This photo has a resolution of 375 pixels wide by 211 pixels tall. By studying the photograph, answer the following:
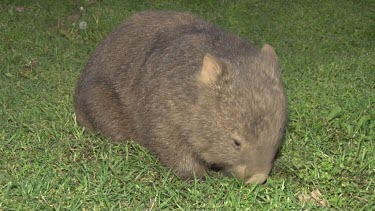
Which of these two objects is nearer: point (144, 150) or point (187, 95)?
point (187, 95)

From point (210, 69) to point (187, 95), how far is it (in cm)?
23

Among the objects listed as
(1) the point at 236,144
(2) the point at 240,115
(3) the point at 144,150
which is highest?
(2) the point at 240,115

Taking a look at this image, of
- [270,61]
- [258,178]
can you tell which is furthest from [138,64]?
[258,178]

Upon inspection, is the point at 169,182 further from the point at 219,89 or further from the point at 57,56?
the point at 57,56

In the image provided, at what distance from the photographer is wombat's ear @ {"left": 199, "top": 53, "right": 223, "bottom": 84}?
11.5 ft

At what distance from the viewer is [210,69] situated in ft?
11.7

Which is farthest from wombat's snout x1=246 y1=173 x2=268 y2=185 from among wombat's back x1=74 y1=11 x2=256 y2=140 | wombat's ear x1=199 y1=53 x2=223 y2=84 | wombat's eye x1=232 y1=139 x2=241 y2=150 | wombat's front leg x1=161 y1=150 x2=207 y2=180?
wombat's back x1=74 y1=11 x2=256 y2=140

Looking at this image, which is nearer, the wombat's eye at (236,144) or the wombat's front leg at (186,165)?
the wombat's eye at (236,144)

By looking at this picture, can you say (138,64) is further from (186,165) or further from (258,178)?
(258,178)

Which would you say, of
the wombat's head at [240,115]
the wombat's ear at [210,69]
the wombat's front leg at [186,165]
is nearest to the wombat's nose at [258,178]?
the wombat's head at [240,115]

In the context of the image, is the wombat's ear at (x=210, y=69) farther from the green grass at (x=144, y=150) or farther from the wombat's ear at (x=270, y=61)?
the green grass at (x=144, y=150)

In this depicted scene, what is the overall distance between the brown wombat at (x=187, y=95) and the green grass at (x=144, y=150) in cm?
16

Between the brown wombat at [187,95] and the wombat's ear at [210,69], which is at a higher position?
the wombat's ear at [210,69]

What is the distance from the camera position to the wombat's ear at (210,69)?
352 centimetres
